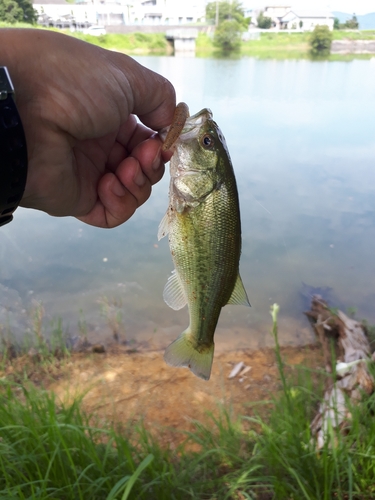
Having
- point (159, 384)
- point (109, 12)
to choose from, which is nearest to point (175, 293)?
point (159, 384)

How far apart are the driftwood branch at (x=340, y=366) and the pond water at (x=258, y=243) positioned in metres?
0.40

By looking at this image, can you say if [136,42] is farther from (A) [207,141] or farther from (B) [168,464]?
(B) [168,464]

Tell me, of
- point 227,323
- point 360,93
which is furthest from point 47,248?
point 360,93

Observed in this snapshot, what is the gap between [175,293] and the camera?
1247mm

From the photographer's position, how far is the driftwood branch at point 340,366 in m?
1.79

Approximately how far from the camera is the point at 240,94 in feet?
18.4

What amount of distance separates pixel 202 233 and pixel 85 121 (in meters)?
0.53

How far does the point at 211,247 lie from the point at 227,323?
2636mm

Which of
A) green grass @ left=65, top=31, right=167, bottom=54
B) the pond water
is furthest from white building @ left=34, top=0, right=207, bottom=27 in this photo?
the pond water

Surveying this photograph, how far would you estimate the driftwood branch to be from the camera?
1785 mm

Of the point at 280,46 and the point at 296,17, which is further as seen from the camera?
the point at 280,46

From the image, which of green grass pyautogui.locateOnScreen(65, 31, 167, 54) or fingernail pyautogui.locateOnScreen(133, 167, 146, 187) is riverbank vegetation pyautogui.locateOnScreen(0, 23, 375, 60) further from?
fingernail pyautogui.locateOnScreen(133, 167, 146, 187)

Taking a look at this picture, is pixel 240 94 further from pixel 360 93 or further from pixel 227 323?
pixel 227 323

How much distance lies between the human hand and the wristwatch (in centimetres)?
15
